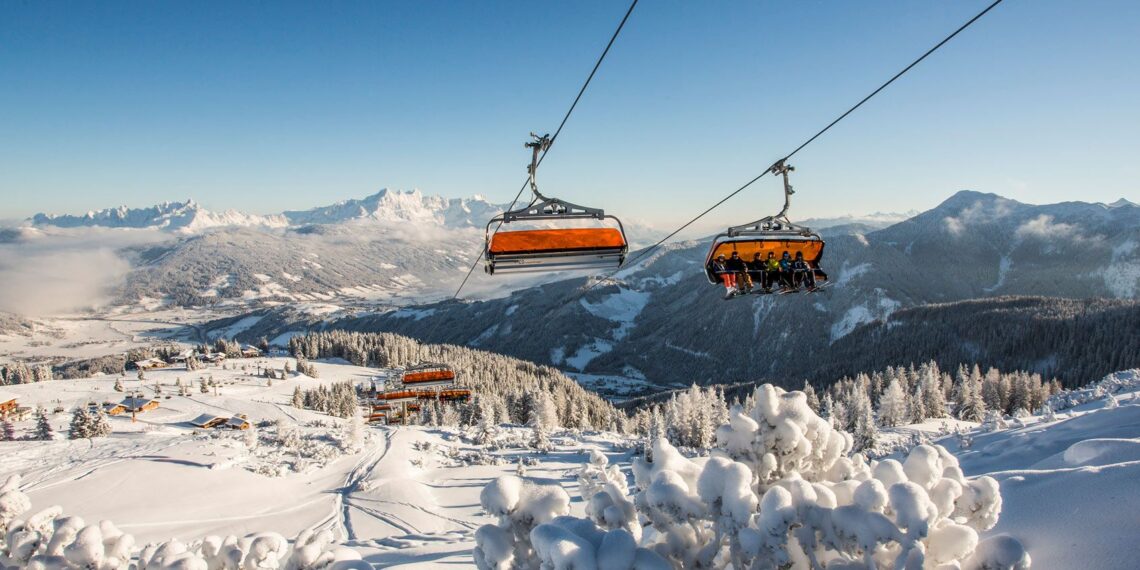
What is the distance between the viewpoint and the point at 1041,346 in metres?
111

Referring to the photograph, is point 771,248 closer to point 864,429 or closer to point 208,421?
point 864,429

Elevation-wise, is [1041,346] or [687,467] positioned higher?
[687,467]

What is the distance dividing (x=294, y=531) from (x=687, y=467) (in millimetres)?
32444

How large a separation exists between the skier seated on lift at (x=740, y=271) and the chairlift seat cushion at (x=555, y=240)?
333 cm

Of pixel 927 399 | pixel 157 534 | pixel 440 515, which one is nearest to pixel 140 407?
pixel 157 534

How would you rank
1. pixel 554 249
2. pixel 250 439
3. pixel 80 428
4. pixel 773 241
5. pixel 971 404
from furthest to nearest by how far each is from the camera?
pixel 971 404
pixel 80 428
pixel 250 439
pixel 773 241
pixel 554 249

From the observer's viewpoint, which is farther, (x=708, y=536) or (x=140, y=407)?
(x=140, y=407)

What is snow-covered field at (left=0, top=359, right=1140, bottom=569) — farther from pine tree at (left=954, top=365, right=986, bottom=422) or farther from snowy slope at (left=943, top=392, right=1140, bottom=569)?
pine tree at (left=954, top=365, right=986, bottom=422)

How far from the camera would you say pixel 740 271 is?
13.2 m

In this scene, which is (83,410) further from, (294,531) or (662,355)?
(662,355)

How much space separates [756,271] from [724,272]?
82 cm

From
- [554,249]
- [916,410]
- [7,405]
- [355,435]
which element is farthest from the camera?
[7,405]

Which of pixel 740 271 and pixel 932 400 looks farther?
pixel 932 400

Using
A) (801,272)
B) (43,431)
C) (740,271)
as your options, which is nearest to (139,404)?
(43,431)
